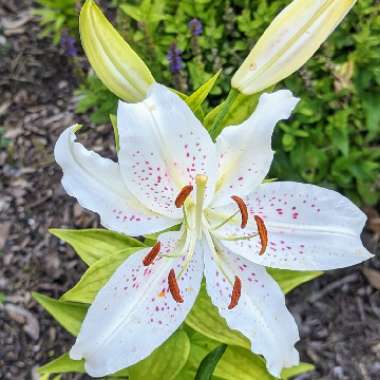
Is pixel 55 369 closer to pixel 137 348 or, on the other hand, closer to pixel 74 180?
pixel 137 348

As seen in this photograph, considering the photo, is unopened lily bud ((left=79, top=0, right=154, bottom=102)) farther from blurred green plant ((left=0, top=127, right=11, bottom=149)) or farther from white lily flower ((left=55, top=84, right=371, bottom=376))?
blurred green plant ((left=0, top=127, right=11, bottom=149))

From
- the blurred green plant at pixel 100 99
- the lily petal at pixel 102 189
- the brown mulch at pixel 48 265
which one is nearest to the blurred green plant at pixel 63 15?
the brown mulch at pixel 48 265

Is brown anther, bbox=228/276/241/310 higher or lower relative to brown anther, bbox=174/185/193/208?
lower

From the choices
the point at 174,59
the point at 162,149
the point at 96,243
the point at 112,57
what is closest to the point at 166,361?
the point at 96,243

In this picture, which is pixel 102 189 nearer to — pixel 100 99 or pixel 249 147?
pixel 249 147

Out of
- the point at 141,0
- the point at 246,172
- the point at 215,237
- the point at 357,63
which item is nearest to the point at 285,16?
the point at 246,172

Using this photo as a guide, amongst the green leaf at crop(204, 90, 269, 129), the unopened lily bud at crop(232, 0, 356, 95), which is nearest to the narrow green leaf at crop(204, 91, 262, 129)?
the green leaf at crop(204, 90, 269, 129)
